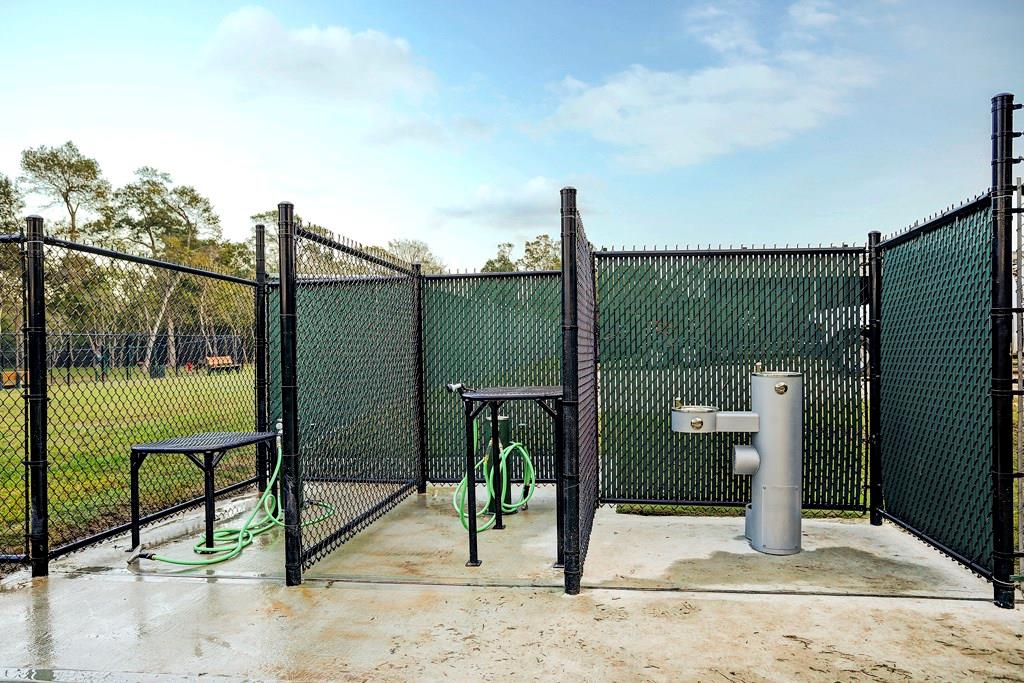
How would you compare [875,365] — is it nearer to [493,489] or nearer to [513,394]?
[513,394]

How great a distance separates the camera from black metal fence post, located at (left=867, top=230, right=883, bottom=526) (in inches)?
179

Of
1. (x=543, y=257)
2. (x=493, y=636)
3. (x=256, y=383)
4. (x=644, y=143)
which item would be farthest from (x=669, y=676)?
(x=543, y=257)

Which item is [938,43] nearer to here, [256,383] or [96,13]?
[256,383]

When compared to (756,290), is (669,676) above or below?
below

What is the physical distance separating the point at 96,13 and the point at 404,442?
61.6ft

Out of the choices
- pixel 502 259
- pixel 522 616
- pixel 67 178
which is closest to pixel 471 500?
pixel 522 616

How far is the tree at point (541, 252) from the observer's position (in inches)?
1458

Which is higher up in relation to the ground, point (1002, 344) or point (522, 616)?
point (1002, 344)

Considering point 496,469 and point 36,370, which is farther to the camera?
point 496,469

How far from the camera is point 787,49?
11.1 m

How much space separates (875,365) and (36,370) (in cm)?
570

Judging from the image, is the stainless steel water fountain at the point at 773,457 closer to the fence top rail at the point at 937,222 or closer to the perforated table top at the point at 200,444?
the fence top rail at the point at 937,222

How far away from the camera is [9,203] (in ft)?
118

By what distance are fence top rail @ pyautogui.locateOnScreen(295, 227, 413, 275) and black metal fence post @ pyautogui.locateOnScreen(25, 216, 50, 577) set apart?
5.08 feet
